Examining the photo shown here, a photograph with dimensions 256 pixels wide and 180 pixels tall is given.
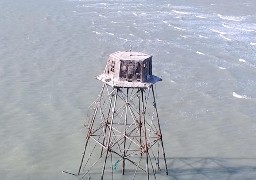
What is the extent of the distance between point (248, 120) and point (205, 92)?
5.37m

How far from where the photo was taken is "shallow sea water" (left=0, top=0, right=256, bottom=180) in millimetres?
28328

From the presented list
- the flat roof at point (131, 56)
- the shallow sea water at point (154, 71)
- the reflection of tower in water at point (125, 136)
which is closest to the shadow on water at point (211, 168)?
the shallow sea water at point (154, 71)

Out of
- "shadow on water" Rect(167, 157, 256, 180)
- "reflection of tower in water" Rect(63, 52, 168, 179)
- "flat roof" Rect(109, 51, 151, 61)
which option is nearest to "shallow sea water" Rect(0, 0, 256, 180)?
"shadow on water" Rect(167, 157, 256, 180)

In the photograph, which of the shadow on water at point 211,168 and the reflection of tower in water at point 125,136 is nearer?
the reflection of tower in water at point 125,136

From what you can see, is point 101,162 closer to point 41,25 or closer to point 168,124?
point 168,124

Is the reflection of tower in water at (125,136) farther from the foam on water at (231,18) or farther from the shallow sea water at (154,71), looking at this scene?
the foam on water at (231,18)

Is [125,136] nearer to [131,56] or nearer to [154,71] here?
[131,56]

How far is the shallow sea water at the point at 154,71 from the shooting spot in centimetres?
2833

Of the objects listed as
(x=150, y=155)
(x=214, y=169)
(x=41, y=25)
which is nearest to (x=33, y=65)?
(x=41, y=25)

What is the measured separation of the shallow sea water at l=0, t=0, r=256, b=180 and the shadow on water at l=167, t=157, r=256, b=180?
0.05 meters

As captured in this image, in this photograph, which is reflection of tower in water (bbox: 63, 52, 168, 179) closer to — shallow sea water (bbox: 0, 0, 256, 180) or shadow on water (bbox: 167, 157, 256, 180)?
shadow on water (bbox: 167, 157, 256, 180)

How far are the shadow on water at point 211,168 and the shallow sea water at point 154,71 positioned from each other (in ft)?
0.18

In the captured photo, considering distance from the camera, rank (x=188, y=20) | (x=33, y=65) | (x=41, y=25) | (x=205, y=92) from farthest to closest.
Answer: (x=188, y=20), (x=41, y=25), (x=33, y=65), (x=205, y=92)

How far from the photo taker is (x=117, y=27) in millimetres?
55906
